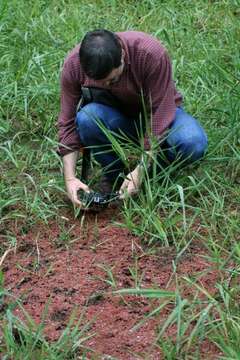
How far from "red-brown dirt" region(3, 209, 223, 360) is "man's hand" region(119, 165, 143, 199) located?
16 cm

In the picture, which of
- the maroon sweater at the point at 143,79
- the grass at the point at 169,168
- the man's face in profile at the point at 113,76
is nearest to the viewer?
the grass at the point at 169,168

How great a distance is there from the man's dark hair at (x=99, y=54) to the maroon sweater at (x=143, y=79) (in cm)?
18

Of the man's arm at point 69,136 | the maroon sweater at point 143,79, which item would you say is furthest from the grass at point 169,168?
the maroon sweater at point 143,79

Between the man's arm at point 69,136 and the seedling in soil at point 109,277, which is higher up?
the man's arm at point 69,136

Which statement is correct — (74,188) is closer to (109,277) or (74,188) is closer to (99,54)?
(109,277)

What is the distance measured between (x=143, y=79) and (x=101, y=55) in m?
0.35

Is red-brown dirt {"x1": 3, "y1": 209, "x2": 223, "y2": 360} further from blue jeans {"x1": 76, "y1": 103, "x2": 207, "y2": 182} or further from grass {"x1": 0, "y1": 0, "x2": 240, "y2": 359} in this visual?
blue jeans {"x1": 76, "y1": 103, "x2": 207, "y2": 182}

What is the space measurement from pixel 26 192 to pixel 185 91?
1.10 metres

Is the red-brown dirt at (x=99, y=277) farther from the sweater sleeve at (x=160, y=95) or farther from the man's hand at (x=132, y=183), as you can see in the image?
the sweater sleeve at (x=160, y=95)

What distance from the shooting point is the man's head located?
322 cm

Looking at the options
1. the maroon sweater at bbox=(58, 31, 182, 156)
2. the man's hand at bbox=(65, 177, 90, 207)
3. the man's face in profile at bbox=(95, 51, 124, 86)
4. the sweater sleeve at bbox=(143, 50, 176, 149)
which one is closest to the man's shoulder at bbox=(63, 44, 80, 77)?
the maroon sweater at bbox=(58, 31, 182, 156)

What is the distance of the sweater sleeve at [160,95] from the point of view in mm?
3473

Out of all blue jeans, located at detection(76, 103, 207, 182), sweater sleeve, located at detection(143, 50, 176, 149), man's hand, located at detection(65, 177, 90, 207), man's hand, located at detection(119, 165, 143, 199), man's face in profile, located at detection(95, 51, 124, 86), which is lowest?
man's hand, located at detection(65, 177, 90, 207)

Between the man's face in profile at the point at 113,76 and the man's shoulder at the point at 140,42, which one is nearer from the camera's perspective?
the man's face in profile at the point at 113,76
